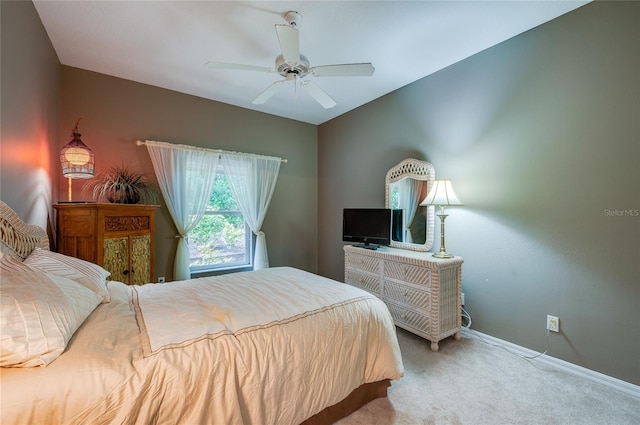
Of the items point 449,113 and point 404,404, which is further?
point 449,113

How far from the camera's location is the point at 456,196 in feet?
8.87

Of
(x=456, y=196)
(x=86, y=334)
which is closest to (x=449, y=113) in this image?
(x=456, y=196)

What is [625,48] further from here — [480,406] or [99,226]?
[99,226]

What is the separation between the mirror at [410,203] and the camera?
117 inches

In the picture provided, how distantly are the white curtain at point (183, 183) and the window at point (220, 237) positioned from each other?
0.21 meters

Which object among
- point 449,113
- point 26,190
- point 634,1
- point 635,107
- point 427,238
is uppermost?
point 634,1

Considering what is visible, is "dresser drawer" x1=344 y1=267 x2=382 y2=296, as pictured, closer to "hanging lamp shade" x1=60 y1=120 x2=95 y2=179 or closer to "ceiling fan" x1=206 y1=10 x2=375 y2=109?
"ceiling fan" x1=206 y1=10 x2=375 y2=109

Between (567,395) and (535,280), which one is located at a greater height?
(535,280)

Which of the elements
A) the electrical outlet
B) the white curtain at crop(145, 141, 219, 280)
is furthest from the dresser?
the white curtain at crop(145, 141, 219, 280)

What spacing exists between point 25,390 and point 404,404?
1.82m

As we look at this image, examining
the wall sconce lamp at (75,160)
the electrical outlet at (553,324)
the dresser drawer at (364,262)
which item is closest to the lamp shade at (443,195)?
the dresser drawer at (364,262)

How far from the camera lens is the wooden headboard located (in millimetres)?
1277

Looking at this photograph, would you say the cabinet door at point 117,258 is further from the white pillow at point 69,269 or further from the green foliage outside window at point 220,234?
the green foliage outside window at point 220,234

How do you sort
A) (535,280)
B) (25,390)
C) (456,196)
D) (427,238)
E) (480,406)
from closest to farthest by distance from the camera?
(25,390) → (480,406) → (535,280) → (456,196) → (427,238)
